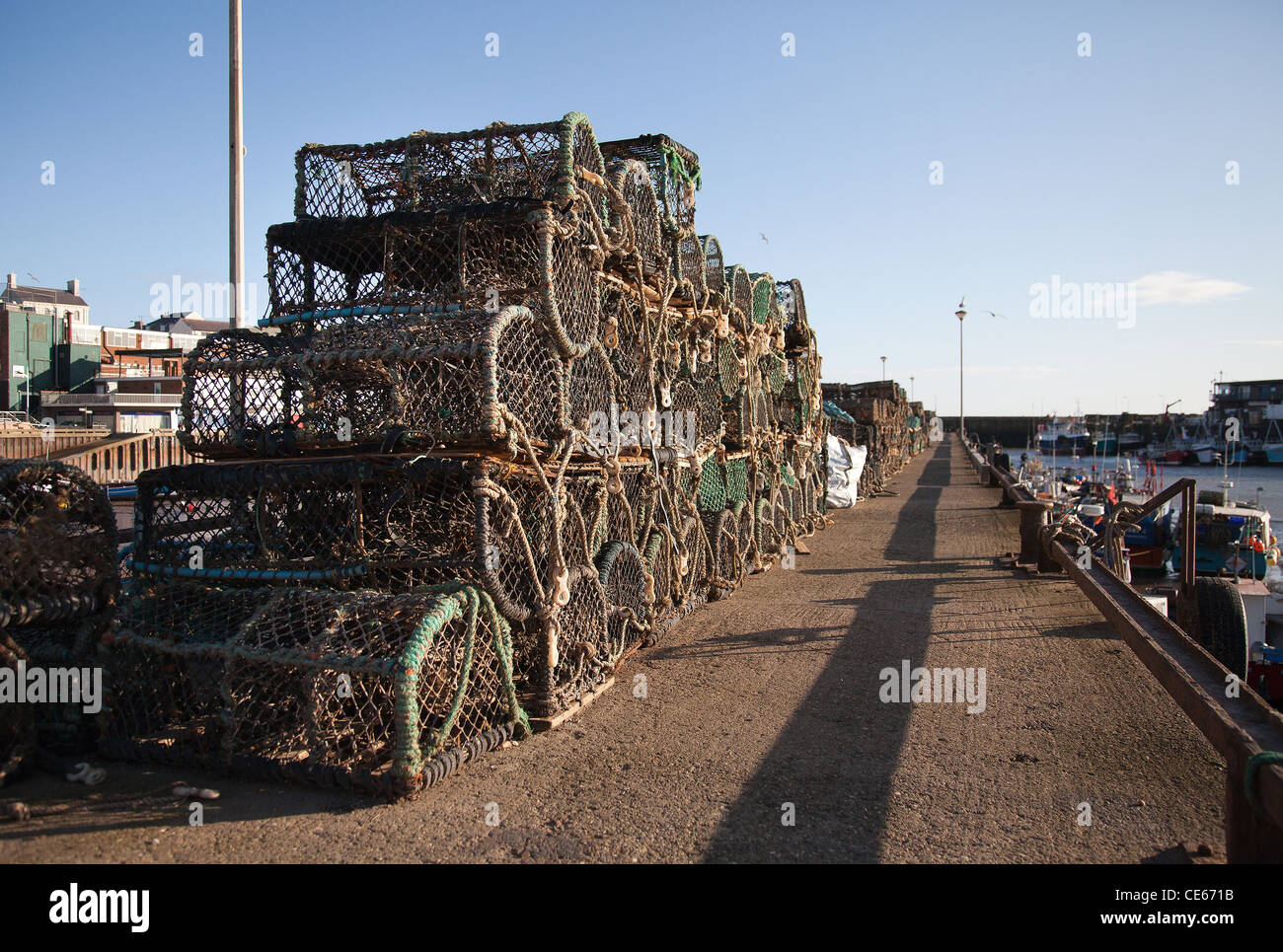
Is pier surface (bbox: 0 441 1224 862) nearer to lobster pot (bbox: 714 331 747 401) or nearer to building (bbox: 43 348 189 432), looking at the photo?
lobster pot (bbox: 714 331 747 401)

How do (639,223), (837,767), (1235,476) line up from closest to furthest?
(837,767) → (639,223) → (1235,476)

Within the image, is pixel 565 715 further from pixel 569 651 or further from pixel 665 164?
pixel 665 164

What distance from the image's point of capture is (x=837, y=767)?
369 cm

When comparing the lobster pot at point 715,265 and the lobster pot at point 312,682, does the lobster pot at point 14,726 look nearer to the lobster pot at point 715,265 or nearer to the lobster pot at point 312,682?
the lobster pot at point 312,682

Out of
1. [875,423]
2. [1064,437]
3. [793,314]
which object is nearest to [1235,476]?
[1064,437]

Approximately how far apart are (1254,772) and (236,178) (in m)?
7.22

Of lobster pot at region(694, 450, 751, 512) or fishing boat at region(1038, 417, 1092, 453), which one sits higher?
fishing boat at region(1038, 417, 1092, 453)

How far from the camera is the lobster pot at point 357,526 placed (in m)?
3.75

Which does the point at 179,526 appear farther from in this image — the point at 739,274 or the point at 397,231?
the point at 739,274

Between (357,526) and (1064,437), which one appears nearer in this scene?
(357,526)

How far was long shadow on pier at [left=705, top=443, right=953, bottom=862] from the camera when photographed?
2973mm

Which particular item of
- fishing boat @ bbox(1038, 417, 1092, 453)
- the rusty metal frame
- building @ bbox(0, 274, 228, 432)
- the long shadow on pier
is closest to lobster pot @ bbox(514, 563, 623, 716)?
the long shadow on pier

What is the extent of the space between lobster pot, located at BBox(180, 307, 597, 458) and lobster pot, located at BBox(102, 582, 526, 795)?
766 mm
